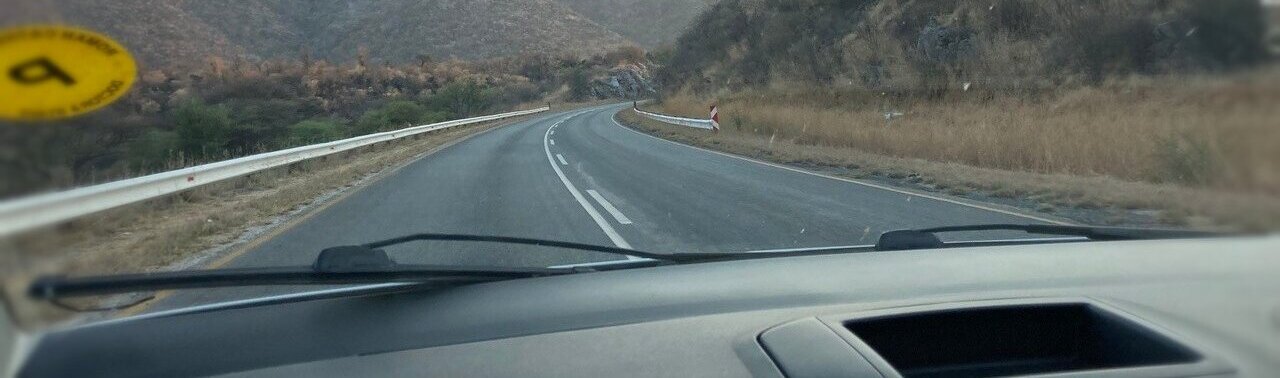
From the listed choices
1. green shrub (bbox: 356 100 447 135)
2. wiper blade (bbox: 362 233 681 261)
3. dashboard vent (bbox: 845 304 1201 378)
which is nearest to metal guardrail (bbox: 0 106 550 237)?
wiper blade (bbox: 362 233 681 261)

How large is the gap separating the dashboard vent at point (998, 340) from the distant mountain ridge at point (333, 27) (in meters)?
2.68

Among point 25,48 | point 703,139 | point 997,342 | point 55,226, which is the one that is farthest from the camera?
point 703,139

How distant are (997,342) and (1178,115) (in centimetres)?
704

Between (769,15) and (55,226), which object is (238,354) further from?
(769,15)

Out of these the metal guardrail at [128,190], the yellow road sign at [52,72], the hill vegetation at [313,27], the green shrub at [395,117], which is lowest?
the green shrub at [395,117]

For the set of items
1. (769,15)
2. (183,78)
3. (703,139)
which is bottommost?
(703,139)

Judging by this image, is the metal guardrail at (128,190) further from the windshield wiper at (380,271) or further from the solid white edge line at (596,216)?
the solid white edge line at (596,216)

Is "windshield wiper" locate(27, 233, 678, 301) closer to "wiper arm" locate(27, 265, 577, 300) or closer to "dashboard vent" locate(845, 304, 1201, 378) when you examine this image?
"wiper arm" locate(27, 265, 577, 300)

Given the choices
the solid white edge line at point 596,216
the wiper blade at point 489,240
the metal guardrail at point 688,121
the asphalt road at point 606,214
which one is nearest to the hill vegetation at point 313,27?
the wiper blade at point 489,240

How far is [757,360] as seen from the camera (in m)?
2.53

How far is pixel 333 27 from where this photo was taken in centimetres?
2825

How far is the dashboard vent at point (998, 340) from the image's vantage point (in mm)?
2975

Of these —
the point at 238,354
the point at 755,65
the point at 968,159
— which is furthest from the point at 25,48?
the point at 755,65

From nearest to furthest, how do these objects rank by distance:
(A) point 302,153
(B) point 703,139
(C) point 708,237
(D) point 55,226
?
(D) point 55,226 → (C) point 708,237 → (A) point 302,153 → (B) point 703,139
